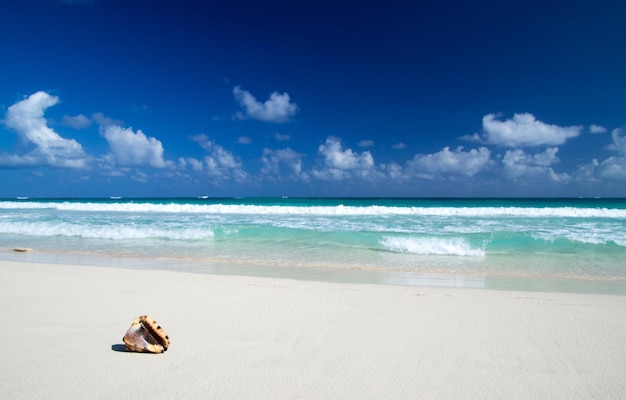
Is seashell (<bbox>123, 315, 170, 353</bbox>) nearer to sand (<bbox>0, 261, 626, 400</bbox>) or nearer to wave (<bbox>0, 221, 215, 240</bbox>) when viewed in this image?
sand (<bbox>0, 261, 626, 400</bbox>)

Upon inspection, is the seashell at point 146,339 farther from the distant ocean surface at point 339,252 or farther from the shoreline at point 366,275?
the distant ocean surface at point 339,252

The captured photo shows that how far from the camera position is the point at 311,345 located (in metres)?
3.00

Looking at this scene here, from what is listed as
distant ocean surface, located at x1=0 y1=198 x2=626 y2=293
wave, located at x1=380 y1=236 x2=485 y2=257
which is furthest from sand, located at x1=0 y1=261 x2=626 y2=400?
wave, located at x1=380 y1=236 x2=485 y2=257

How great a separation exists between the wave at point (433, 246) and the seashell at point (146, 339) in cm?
852

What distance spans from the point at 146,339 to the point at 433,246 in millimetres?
9455

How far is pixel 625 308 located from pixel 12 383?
263 inches

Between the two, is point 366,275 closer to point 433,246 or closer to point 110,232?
point 433,246

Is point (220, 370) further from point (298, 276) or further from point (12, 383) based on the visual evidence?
point (298, 276)

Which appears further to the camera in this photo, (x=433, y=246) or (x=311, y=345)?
(x=433, y=246)

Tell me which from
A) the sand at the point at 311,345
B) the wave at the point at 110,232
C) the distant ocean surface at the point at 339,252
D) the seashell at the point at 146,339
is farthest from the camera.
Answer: the wave at the point at 110,232

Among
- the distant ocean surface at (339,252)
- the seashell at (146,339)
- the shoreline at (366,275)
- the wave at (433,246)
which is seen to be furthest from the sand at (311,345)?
the wave at (433,246)

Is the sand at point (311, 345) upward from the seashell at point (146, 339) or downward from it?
downward

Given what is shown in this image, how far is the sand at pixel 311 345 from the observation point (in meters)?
2.31

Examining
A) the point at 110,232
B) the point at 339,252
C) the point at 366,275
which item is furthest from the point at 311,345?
the point at 110,232
